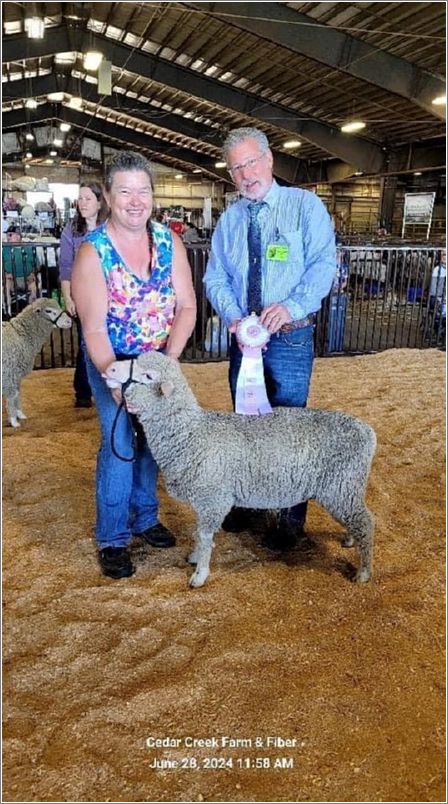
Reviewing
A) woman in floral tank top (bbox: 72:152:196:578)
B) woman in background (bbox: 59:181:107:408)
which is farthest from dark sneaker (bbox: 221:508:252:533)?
woman in background (bbox: 59:181:107:408)

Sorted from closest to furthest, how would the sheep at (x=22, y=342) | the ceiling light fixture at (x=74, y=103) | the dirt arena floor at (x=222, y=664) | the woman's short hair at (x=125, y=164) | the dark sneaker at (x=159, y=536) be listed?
the dirt arena floor at (x=222, y=664), the woman's short hair at (x=125, y=164), the dark sneaker at (x=159, y=536), the sheep at (x=22, y=342), the ceiling light fixture at (x=74, y=103)

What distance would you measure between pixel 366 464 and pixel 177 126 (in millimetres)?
21049

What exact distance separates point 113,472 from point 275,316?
0.96m

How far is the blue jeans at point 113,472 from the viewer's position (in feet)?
7.78

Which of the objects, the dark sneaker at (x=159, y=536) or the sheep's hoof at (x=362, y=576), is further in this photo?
the dark sneaker at (x=159, y=536)

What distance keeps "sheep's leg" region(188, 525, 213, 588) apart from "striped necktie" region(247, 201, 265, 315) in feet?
3.26

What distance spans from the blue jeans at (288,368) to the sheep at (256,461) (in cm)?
23

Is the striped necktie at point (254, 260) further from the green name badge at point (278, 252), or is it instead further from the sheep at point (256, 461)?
the sheep at point (256, 461)

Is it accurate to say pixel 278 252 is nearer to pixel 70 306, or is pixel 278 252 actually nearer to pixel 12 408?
pixel 70 306

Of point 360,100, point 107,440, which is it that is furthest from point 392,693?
point 360,100

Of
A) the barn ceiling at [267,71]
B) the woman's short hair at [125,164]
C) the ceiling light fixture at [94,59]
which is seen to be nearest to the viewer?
the woman's short hair at [125,164]

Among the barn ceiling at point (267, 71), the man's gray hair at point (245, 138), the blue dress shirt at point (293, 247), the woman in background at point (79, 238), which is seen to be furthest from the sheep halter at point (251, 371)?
the barn ceiling at point (267, 71)

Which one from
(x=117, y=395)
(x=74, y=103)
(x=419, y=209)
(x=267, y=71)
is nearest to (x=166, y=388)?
(x=117, y=395)

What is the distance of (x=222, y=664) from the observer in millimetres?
1940
